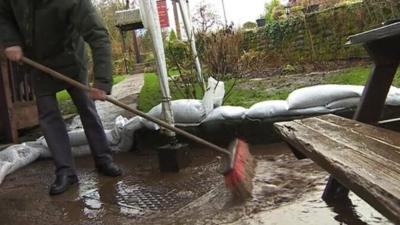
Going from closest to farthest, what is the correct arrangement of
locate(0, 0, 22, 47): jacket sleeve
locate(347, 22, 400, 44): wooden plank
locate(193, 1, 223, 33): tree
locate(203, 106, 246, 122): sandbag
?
locate(347, 22, 400, 44): wooden plank < locate(0, 0, 22, 47): jacket sleeve < locate(203, 106, 246, 122): sandbag < locate(193, 1, 223, 33): tree

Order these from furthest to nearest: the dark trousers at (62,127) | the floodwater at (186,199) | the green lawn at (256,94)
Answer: the green lawn at (256,94)
the dark trousers at (62,127)
the floodwater at (186,199)

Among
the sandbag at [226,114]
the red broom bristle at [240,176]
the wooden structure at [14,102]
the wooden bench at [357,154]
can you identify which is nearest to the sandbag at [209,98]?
the sandbag at [226,114]

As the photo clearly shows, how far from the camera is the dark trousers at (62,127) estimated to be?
11.2 feet

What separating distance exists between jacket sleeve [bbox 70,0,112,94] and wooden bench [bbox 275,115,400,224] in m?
1.32

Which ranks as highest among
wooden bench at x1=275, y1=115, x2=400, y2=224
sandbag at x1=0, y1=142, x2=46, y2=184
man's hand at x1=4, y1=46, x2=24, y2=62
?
man's hand at x1=4, y1=46, x2=24, y2=62

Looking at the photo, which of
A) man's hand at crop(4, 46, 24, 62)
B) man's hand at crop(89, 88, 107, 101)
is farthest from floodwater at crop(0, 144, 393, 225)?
man's hand at crop(4, 46, 24, 62)

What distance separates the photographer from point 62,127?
138 inches

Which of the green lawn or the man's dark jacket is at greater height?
the man's dark jacket

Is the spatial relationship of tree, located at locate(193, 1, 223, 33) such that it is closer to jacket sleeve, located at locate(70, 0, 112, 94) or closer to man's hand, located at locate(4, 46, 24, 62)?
jacket sleeve, located at locate(70, 0, 112, 94)

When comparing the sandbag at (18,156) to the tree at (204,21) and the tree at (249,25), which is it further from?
the tree at (249,25)

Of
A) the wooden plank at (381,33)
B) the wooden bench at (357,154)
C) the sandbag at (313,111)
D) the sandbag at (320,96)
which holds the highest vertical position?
the wooden plank at (381,33)

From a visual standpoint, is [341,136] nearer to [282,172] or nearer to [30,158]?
[282,172]

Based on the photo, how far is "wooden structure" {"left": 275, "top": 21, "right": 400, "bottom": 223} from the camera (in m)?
1.22

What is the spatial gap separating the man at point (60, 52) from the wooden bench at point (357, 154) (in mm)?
1411
